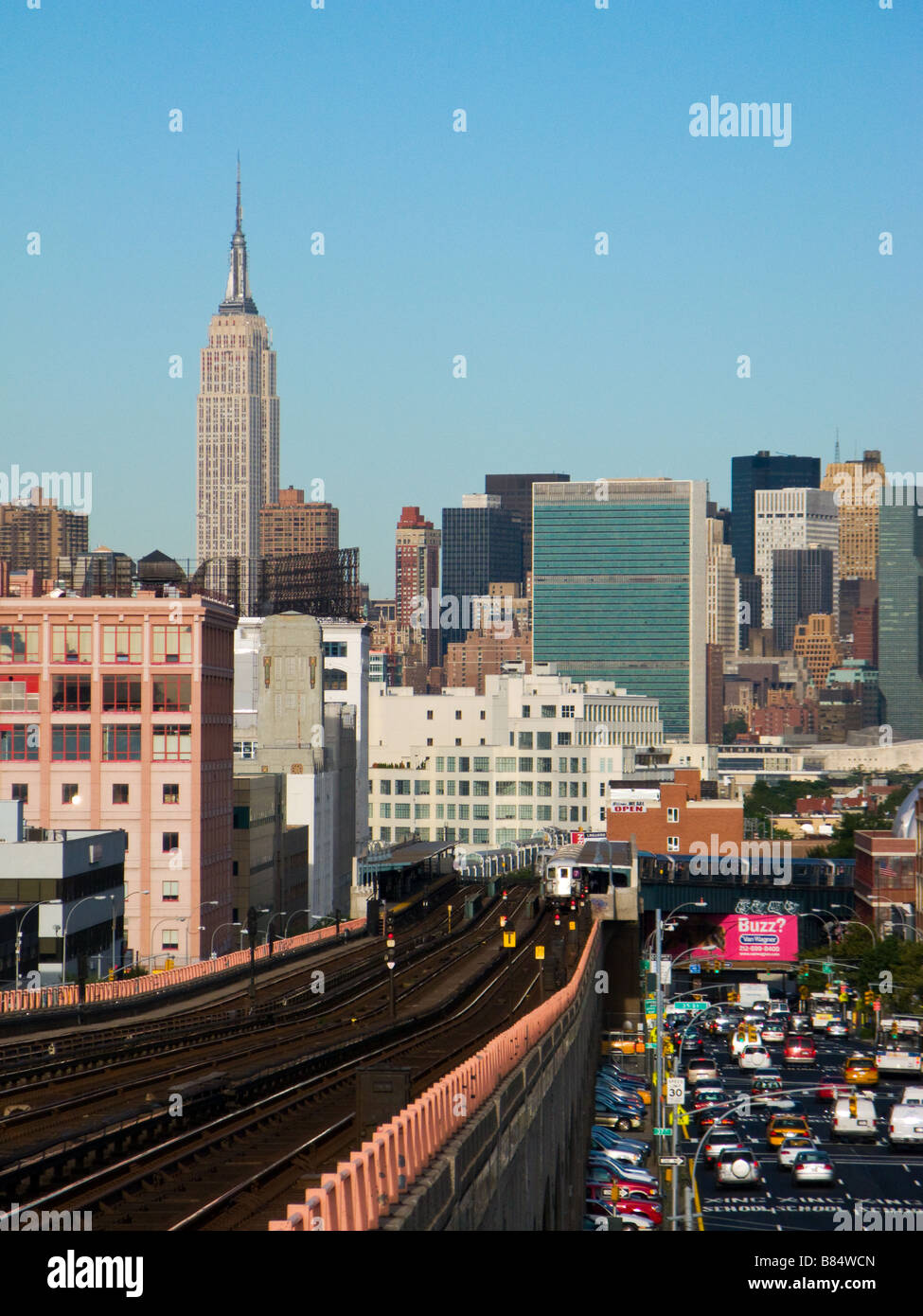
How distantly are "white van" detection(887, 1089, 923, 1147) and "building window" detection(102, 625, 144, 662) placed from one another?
5196 centimetres

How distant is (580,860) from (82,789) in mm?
36257

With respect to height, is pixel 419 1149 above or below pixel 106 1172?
above

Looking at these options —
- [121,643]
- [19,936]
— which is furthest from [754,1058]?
[121,643]

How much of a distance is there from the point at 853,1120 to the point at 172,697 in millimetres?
49726

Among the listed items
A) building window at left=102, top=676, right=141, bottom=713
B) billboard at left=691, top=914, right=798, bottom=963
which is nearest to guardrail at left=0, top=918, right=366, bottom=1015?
building window at left=102, top=676, right=141, bottom=713

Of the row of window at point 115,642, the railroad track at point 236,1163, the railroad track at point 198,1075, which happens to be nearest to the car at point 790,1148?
the railroad track at point 198,1075

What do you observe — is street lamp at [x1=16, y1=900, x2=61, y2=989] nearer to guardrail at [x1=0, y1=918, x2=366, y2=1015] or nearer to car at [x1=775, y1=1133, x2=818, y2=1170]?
guardrail at [x1=0, y1=918, x2=366, y2=1015]

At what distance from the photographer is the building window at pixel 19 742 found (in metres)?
104

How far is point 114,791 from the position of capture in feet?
341

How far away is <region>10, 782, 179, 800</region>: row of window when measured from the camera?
103688 mm

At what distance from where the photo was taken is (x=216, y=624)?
10919cm

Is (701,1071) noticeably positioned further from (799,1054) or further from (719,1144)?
(719,1144)
